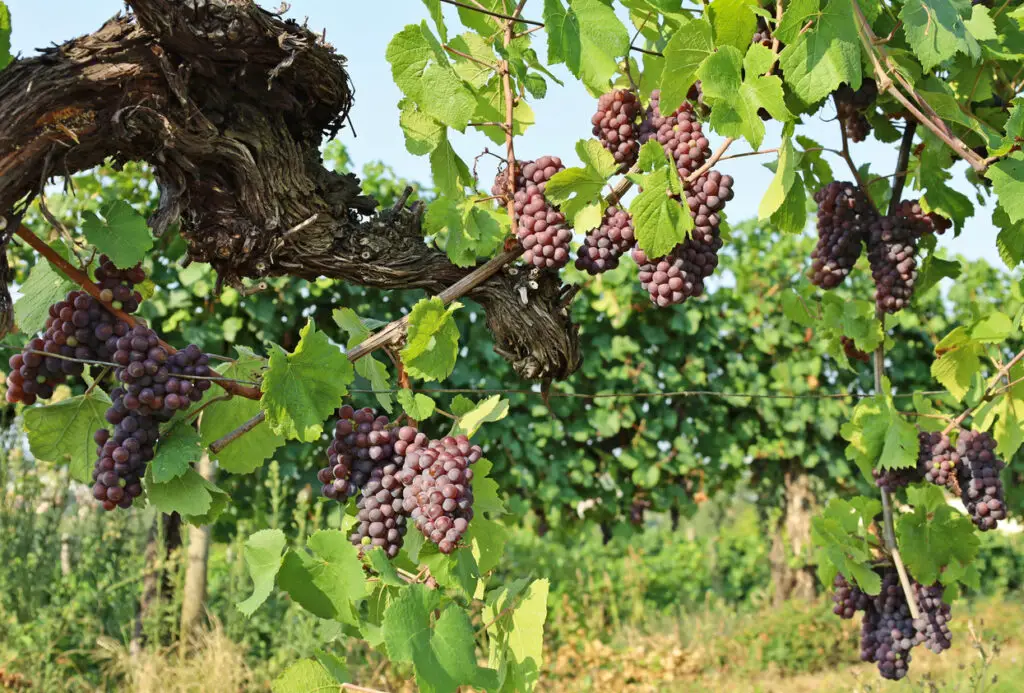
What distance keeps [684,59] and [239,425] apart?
3.50 ft

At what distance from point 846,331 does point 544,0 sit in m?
1.66

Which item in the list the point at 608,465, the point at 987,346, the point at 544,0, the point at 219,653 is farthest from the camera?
the point at 608,465

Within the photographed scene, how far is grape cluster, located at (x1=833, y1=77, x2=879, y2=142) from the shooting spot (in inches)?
88.6

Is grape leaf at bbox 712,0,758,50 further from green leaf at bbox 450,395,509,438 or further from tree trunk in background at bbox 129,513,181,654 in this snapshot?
tree trunk in background at bbox 129,513,181,654

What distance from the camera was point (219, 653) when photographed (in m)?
4.43

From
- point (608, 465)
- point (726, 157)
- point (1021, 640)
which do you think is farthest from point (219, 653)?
point (1021, 640)

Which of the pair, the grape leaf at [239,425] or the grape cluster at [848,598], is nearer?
the grape leaf at [239,425]

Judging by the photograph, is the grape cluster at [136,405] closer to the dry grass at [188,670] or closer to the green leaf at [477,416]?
the green leaf at [477,416]

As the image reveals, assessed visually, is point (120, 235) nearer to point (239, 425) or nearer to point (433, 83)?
point (239, 425)

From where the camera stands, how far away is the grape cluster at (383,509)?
144 cm

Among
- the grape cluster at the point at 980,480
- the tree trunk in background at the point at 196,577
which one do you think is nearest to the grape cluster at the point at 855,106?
the grape cluster at the point at 980,480

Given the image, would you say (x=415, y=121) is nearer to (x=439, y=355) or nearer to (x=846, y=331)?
(x=439, y=355)

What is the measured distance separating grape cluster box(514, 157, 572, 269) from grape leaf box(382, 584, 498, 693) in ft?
1.98

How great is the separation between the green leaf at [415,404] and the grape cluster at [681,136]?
0.62 m
